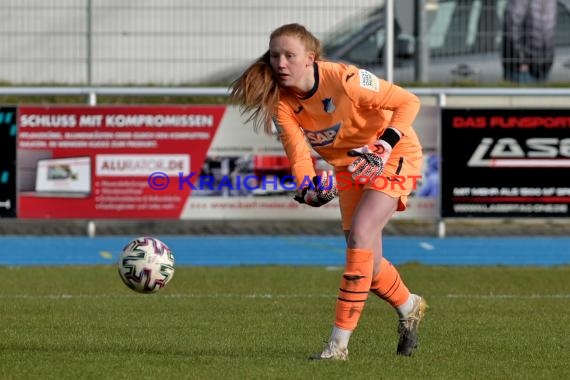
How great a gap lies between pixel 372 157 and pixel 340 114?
37cm

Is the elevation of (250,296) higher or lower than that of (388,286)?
lower

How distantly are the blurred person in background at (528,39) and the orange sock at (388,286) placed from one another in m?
10.1

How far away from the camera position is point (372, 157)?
7270 mm

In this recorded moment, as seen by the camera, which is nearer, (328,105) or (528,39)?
(328,105)

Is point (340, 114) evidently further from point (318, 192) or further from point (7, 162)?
point (7, 162)

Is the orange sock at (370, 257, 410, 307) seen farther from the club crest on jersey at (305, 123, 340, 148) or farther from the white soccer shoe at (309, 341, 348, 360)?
the club crest on jersey at (305, 123, 340, 148)

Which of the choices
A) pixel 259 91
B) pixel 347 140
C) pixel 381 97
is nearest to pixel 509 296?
pixel 347 140

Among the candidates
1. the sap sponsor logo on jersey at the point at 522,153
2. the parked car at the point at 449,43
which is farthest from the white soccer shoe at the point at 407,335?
the parked car at the point at 449,43

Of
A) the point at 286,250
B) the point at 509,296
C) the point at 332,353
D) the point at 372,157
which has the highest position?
the point at 372,157

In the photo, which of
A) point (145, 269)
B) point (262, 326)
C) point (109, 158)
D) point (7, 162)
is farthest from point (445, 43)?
point (145, 269)

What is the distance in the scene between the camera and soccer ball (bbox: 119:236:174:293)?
8.07 metres

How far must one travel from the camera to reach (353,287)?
738cm

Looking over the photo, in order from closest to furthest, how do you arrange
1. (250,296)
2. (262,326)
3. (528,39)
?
(262,326) < (250,296) < (528,39)

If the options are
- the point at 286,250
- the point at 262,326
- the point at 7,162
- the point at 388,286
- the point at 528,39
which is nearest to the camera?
the point at 388,286
